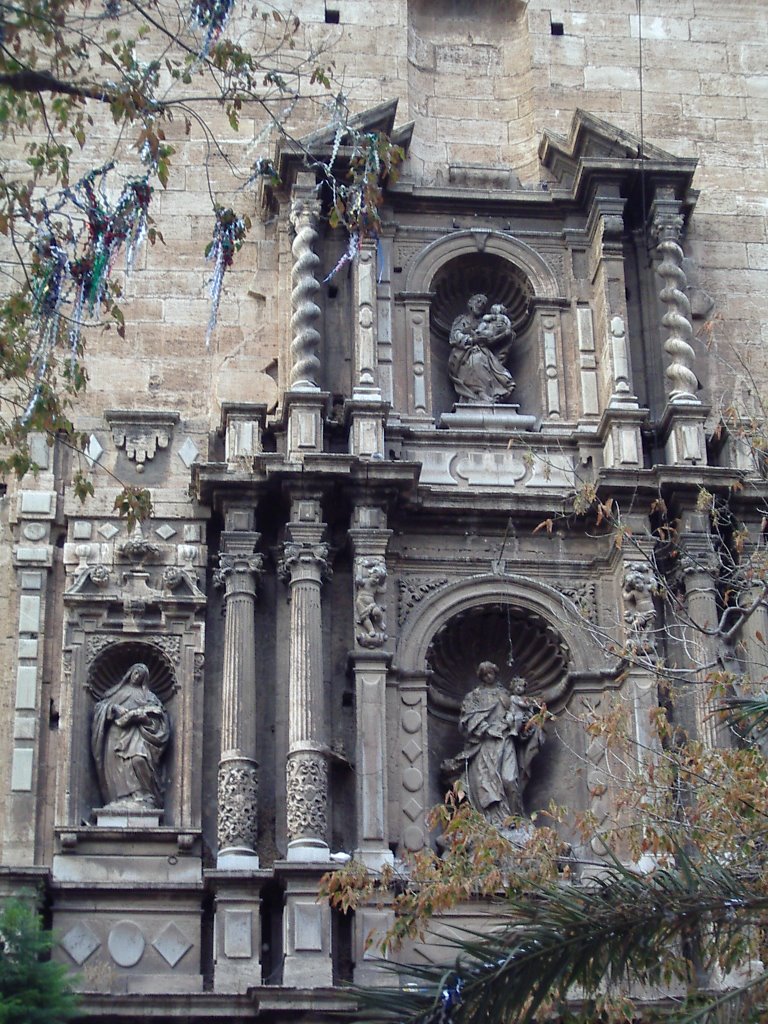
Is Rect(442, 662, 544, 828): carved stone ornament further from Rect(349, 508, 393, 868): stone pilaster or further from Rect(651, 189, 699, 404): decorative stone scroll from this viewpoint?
Rect(651, 189, 699, 404): decorative stone scroll

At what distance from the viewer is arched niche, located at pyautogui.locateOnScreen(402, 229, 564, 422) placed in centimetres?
1914

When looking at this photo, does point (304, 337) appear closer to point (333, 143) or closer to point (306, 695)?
point (333, 143)

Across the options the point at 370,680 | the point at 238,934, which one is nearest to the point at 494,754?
the point at 370,680

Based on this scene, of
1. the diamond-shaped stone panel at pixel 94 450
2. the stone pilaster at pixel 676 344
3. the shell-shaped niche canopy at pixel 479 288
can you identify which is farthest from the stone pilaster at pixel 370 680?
the shell-shaped niche canopy at pixel 479 288

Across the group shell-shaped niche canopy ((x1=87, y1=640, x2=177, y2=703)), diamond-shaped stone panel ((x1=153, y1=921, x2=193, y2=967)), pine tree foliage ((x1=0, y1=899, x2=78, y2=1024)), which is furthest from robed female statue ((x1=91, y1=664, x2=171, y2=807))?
pine tree foliage ((x1=0, y1=899, x2=78, y2=1024))

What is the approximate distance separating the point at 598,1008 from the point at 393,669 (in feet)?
17.1

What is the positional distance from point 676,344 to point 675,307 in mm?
384

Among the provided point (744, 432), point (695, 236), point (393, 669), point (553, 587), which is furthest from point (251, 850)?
point (695, 236)

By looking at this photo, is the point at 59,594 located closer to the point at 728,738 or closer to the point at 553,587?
the point at 553,587

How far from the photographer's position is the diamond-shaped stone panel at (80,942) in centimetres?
1612

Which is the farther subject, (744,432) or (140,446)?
(140,446)

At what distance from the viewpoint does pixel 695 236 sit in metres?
20.1

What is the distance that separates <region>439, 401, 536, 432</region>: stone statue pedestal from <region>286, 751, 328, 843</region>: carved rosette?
3.43m

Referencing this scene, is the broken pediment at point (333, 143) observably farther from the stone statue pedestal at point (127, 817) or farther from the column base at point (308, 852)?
the column base at point (308, 852)
